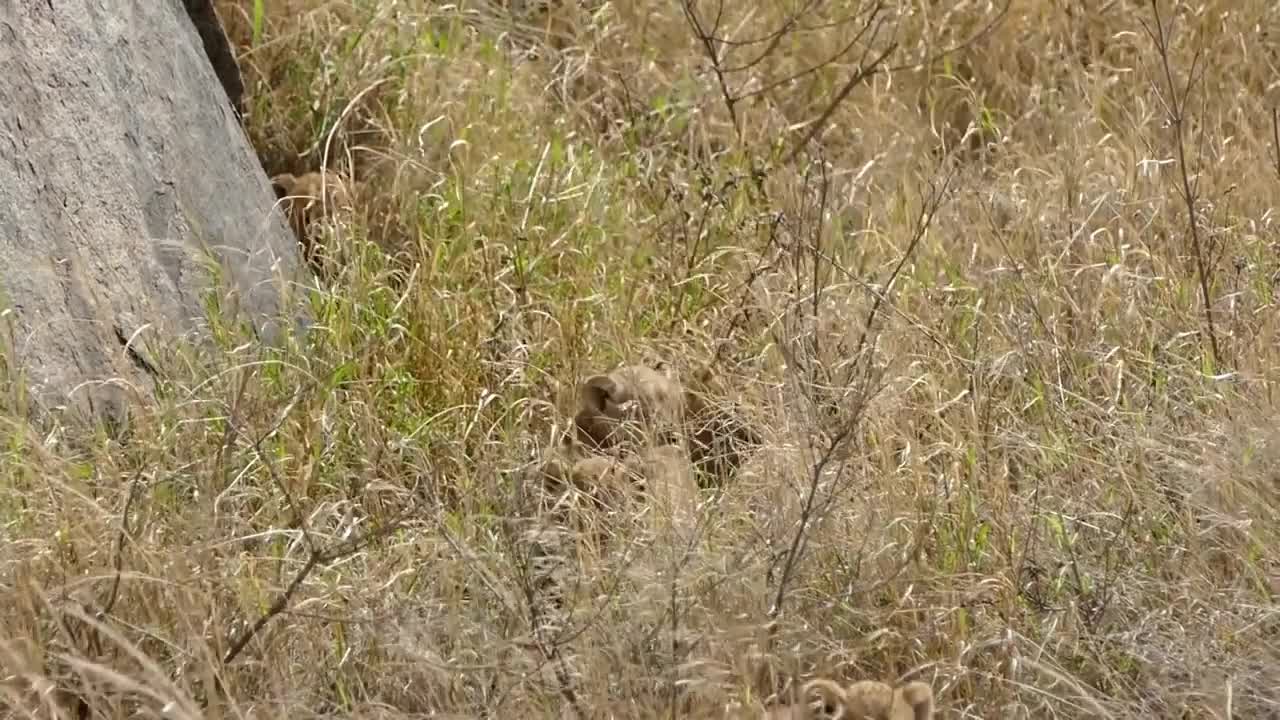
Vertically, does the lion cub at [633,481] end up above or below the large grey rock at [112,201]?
below

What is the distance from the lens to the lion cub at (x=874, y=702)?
277cm

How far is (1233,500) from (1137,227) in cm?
132

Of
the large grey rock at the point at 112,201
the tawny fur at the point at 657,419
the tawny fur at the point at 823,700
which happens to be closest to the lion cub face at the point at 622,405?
the tawny fur at the point at 657,419

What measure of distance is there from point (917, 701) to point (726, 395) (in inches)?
52.2

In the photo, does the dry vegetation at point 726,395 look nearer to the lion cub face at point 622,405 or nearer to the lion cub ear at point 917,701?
the lion cub face at point 622,405

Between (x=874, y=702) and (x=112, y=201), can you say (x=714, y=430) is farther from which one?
(x=112, y=201)

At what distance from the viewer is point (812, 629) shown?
3.14m

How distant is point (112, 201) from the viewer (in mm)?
3885

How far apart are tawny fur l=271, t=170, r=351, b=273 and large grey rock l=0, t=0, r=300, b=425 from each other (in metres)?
0.24

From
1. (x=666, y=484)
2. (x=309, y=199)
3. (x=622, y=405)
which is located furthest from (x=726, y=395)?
(x=309, y=199)

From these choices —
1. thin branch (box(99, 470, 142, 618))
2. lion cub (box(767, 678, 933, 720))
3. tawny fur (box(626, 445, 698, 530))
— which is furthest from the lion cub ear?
thin branch (box(99, 470, 142, 618))

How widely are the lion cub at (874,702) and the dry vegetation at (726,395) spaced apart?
0.39ft

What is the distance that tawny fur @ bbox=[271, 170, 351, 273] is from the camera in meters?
4.68

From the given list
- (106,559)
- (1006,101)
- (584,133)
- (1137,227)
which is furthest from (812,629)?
(1006,101)
